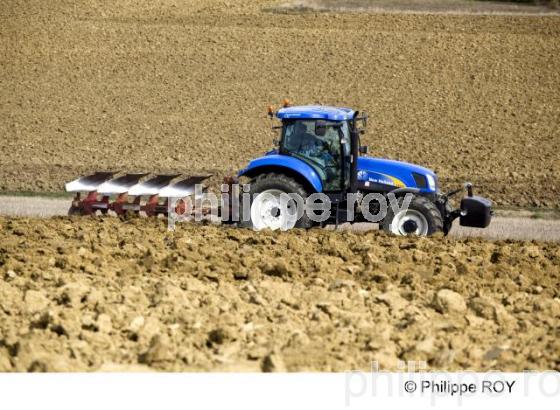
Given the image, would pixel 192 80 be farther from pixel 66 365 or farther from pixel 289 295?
pixel 66 365

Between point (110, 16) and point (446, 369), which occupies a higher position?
point (110, 16)

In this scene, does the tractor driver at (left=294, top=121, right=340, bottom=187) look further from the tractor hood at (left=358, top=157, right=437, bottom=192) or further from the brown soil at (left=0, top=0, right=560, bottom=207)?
the brown soil at (left=0, top=0, right=560, bottom=207)

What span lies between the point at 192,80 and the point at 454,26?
7.65m

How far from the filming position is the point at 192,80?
84.9ft

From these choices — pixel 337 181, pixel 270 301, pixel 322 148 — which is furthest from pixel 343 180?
pixel 270 301

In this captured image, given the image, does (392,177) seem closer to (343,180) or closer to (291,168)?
(343,180)

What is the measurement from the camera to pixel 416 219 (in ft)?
43.9

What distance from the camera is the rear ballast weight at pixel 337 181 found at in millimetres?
13070

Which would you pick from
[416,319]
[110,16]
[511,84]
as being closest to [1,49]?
[110,16]

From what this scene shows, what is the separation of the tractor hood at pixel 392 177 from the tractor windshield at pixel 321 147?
353 millimetres

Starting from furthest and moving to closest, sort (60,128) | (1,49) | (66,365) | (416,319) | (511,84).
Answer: (1,49), (511,84), (60,128), (416,319), (66,365)

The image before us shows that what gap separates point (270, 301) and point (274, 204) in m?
3.77

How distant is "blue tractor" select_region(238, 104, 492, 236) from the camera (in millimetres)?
13062

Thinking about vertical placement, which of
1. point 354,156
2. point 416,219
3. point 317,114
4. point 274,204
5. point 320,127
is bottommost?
point 416,219
